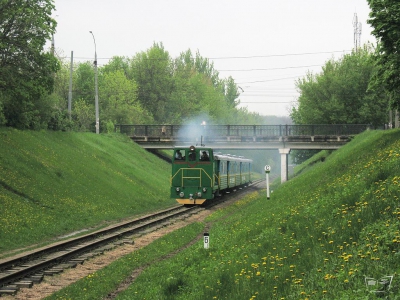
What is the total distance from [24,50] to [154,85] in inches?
2403

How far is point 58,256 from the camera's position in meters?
16.5

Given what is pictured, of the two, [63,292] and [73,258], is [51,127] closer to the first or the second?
[73,258]

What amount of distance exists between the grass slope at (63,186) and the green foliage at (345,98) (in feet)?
73.4

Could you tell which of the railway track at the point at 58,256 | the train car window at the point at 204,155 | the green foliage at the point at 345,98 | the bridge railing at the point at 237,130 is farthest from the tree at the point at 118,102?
the railway track at the point at 58,256

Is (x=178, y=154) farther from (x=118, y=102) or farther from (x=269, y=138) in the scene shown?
(x=118, y=102)

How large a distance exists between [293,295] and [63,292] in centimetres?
601

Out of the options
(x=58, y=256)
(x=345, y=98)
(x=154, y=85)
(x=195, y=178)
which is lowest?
(x=58, y=256)

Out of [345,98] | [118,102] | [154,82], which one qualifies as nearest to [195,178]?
[345,98]

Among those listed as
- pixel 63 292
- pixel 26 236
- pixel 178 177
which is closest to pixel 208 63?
pixel 178 177

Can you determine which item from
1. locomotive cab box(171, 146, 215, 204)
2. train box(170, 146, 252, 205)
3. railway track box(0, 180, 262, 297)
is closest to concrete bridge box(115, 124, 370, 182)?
train box(170, 146, 252, 205)

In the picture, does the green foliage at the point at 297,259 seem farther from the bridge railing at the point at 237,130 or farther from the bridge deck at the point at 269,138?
the bridge railing at the point at 237,130

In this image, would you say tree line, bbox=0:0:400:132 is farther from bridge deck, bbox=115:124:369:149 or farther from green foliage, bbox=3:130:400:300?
green foliage, bbox=3:130:400:300

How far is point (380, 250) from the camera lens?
897cm

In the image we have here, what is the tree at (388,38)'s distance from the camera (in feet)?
72.4
